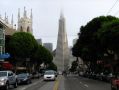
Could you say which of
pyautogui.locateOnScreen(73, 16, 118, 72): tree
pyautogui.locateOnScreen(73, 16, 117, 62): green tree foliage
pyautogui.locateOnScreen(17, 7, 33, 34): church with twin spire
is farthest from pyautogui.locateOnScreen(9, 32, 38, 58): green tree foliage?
pyautogui.locateOnScreen(17, 7, 33, 34): church with twin spire

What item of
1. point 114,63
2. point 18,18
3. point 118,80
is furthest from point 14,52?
point 18,18

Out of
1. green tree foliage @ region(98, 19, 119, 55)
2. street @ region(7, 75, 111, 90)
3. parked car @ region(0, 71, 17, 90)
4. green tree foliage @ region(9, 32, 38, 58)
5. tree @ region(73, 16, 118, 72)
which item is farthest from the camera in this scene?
green tree foliage @ region(9, 32, 38, 58)

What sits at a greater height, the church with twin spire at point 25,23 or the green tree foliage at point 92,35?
the church with twin spire at point 25,23

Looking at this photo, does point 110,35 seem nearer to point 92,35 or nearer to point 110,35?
point 110,35

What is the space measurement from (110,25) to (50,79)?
1402 cm

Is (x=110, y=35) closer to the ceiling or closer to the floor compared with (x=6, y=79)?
closer to the ceiling

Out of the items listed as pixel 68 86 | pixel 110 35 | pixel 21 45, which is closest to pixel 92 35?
pixel 110 35

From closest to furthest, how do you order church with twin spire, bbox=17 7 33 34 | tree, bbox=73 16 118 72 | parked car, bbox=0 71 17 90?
parked car, bbox=0 71 17 90
tree, bbox=73 16 118 72
church with twin spire, bbox=17 7 33 34

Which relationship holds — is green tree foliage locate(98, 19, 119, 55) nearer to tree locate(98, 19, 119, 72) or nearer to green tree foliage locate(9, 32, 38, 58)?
tree locate(98, 19, 119, 72)

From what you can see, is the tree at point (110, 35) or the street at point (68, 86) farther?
the tree at point (110, 35)

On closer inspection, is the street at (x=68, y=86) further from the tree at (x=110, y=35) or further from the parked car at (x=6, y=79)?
the tree at (x=110, y=35)

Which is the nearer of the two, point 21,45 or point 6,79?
point 6,79

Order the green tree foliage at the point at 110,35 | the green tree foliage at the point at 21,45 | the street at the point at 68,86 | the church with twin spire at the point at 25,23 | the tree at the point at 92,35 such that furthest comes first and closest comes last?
the church with twin spire at the point at 25,23
the green tree foliage at the point at 21,45
the tree at the point at 92,35
the green tree foliage at the point at 110,35
the street at the point at 68,86

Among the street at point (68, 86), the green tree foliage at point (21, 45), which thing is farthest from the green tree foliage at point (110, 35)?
the green tree foliage at point (21, 45)
